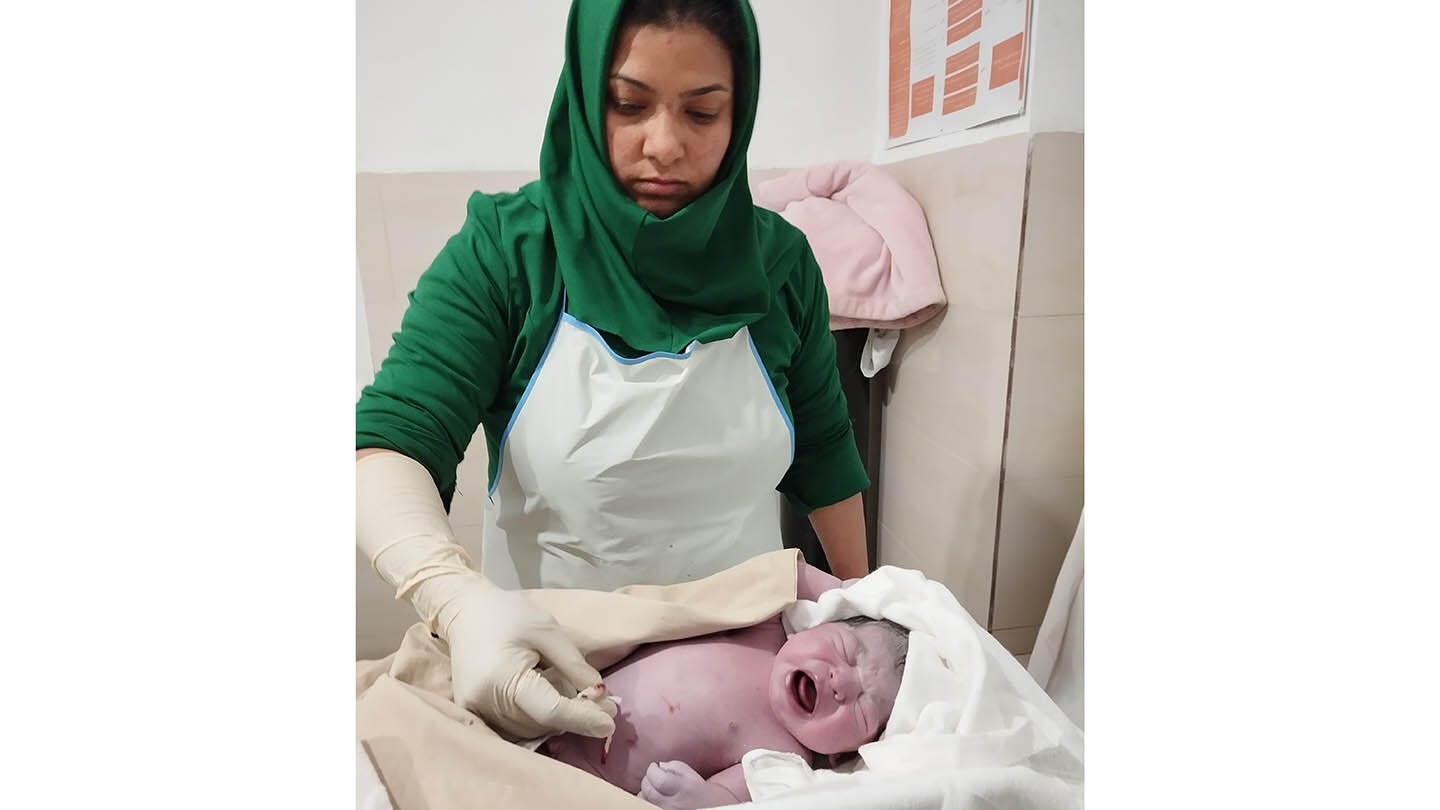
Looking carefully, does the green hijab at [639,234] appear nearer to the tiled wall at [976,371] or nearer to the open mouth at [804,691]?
the tiled wall at [976,371]

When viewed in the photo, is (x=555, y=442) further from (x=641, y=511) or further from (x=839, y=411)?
(x=839, y=411)

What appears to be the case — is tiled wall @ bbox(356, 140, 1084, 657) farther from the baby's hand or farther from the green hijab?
the baby's hand

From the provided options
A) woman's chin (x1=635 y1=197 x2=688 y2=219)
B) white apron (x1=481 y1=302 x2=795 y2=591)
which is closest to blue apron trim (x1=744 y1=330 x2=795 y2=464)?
white apron (x1=481 y1=302 x2=795 y2=591)

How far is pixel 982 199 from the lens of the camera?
0.57 m

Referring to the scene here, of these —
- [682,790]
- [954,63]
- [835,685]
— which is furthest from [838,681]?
[954,63]

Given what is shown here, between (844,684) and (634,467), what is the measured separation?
8.6 inches

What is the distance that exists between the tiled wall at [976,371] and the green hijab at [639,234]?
5 cm

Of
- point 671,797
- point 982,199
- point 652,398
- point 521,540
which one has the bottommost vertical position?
point 671,797

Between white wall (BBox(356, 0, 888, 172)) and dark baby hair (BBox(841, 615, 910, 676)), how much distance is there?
0.36m

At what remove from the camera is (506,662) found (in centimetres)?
46

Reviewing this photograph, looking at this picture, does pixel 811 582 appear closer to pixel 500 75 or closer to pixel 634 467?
pixel 634 467

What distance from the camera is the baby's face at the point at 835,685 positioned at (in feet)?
1.75

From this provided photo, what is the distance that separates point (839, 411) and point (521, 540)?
0.88 ft
